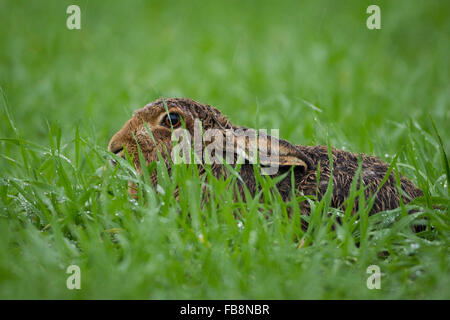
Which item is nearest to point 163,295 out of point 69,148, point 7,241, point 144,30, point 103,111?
point 7,241

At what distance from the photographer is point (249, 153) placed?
288 centimetres

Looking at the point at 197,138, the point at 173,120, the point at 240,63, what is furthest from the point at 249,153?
the point at 240,63

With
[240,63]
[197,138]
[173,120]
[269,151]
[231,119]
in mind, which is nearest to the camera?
[269,151]

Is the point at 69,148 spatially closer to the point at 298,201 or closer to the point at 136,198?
the point at 136,198

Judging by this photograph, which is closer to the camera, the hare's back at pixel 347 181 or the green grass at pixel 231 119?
the green grass at pixel 231 119

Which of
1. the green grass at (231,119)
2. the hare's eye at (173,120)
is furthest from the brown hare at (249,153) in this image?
the green grass at (231,119)

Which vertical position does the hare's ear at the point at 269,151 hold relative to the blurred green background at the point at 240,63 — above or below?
below

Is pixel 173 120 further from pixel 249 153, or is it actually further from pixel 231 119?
pixel 231 119

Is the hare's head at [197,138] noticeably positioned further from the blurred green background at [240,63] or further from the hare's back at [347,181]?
the blurred green background at [240,63]

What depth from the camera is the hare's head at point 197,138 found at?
9.34 feet

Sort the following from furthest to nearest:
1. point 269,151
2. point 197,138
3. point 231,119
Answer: point 231,119 < point 197,138 < point 269,151

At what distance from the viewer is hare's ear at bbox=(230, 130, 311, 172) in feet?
9.25

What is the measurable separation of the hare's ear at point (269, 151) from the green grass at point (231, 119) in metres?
0.15

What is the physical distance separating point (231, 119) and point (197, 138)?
189cm
